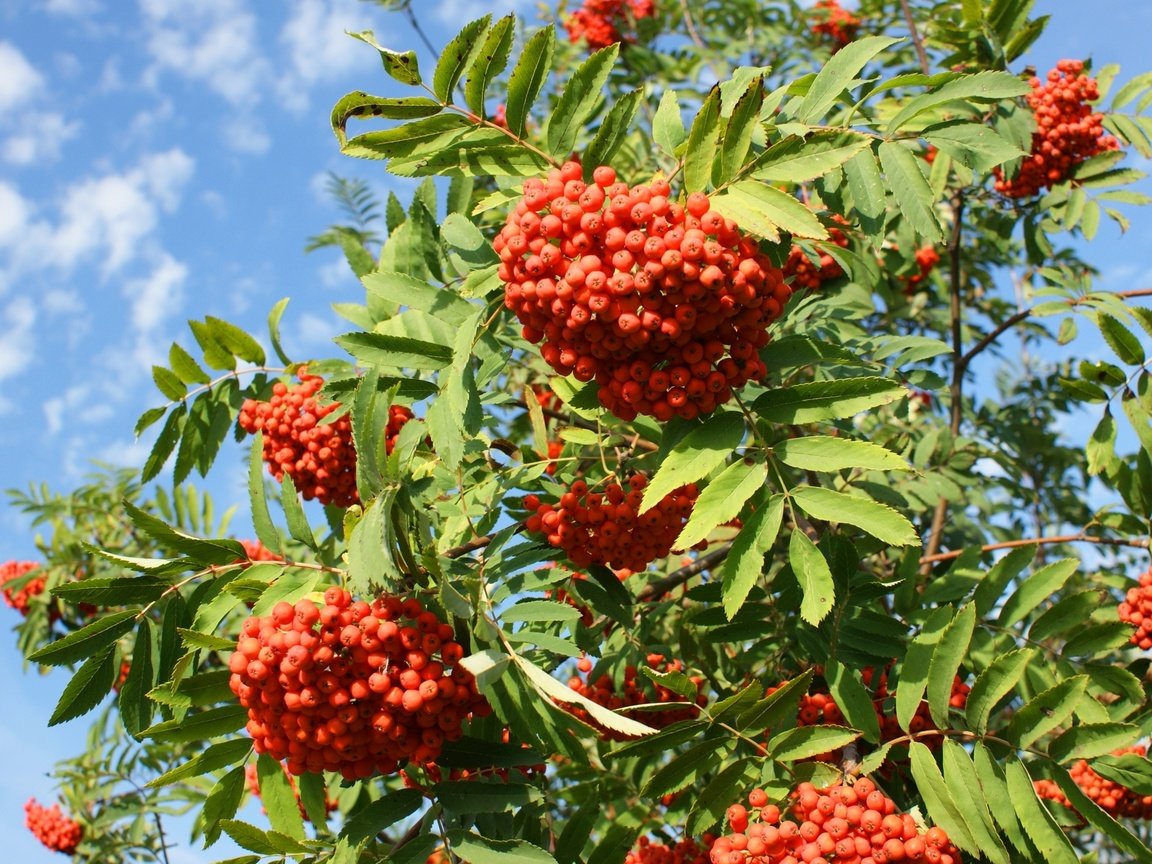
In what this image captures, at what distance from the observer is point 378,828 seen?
2592 millimetres

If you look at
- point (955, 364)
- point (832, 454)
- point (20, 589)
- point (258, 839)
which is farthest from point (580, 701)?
point (20, 589)

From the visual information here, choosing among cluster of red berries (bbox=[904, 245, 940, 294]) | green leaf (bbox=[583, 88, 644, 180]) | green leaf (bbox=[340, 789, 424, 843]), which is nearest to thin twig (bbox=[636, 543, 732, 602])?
green leaf (bbox=[340, 789, 424, 843])

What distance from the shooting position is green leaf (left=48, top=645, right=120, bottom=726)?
2799 millimetres

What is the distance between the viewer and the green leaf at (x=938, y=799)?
2.43 meters

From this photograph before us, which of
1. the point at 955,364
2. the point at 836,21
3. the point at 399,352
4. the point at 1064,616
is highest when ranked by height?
the point at 836,21

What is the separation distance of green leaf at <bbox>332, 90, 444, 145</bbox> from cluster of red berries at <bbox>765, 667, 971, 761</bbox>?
6.51ft

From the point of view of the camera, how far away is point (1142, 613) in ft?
11.9

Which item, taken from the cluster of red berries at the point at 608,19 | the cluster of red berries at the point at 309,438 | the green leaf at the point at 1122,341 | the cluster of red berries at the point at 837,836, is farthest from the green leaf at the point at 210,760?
the cluster of red berries at the point at 608,19

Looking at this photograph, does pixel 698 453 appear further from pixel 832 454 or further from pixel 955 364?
pixel 955 364

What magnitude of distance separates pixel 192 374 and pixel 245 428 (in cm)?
31

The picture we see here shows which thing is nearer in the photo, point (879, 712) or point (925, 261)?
point (879, 712)

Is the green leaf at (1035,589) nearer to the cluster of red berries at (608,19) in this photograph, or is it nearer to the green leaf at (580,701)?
the green leaf at (580,701)

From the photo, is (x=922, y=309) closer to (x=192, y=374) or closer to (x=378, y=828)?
(x=192, y=374)

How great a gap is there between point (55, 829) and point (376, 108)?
6513 millimetres
